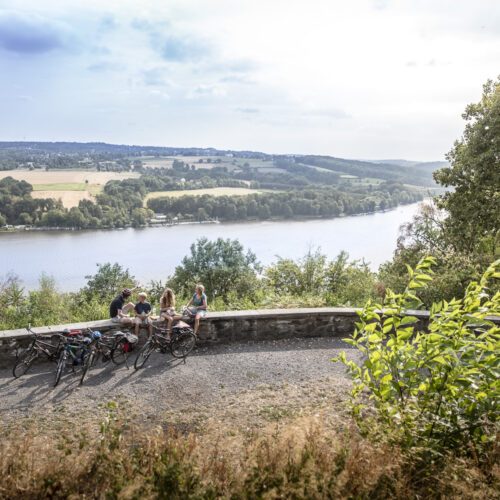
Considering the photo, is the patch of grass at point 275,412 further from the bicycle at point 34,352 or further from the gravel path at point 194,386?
the bicycle at point 34,352

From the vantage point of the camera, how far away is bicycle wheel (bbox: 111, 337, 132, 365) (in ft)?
26.1

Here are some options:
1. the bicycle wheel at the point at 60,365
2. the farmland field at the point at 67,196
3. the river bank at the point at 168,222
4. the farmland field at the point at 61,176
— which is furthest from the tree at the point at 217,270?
the farmland field at the point at 61,176

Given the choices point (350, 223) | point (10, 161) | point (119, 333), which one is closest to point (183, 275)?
point (119, 333)

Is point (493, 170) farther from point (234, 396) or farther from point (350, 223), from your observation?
point (350, 223)

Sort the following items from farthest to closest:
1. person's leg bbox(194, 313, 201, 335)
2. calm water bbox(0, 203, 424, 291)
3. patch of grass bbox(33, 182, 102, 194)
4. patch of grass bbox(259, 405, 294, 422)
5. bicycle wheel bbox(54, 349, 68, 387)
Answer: patch of grass bbox(33, 182, 102, 194), calm water bbox(0, 203, 424, 291), person's leg bbox(194, 313, 201, 335), bicycle wheel bbox(54, 349, 68, 387), patch of grass bbox(259, 405, 294, 422)

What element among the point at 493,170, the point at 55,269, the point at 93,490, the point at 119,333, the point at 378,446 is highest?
the point at 493,170

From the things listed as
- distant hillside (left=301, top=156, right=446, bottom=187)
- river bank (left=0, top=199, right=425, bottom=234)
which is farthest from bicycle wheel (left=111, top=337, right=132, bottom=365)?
distant hillside (left=301, top=156, right=446, bottom=187)

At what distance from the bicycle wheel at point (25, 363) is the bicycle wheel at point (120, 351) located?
120cm

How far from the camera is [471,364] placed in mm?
3402

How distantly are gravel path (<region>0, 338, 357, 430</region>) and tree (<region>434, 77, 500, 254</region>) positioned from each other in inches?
443

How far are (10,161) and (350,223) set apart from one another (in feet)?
407

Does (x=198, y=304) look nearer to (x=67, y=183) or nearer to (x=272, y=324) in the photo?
(x=272, y=324)

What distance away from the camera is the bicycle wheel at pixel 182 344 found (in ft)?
27.2

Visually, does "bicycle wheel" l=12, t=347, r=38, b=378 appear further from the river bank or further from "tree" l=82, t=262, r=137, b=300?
the river bank
